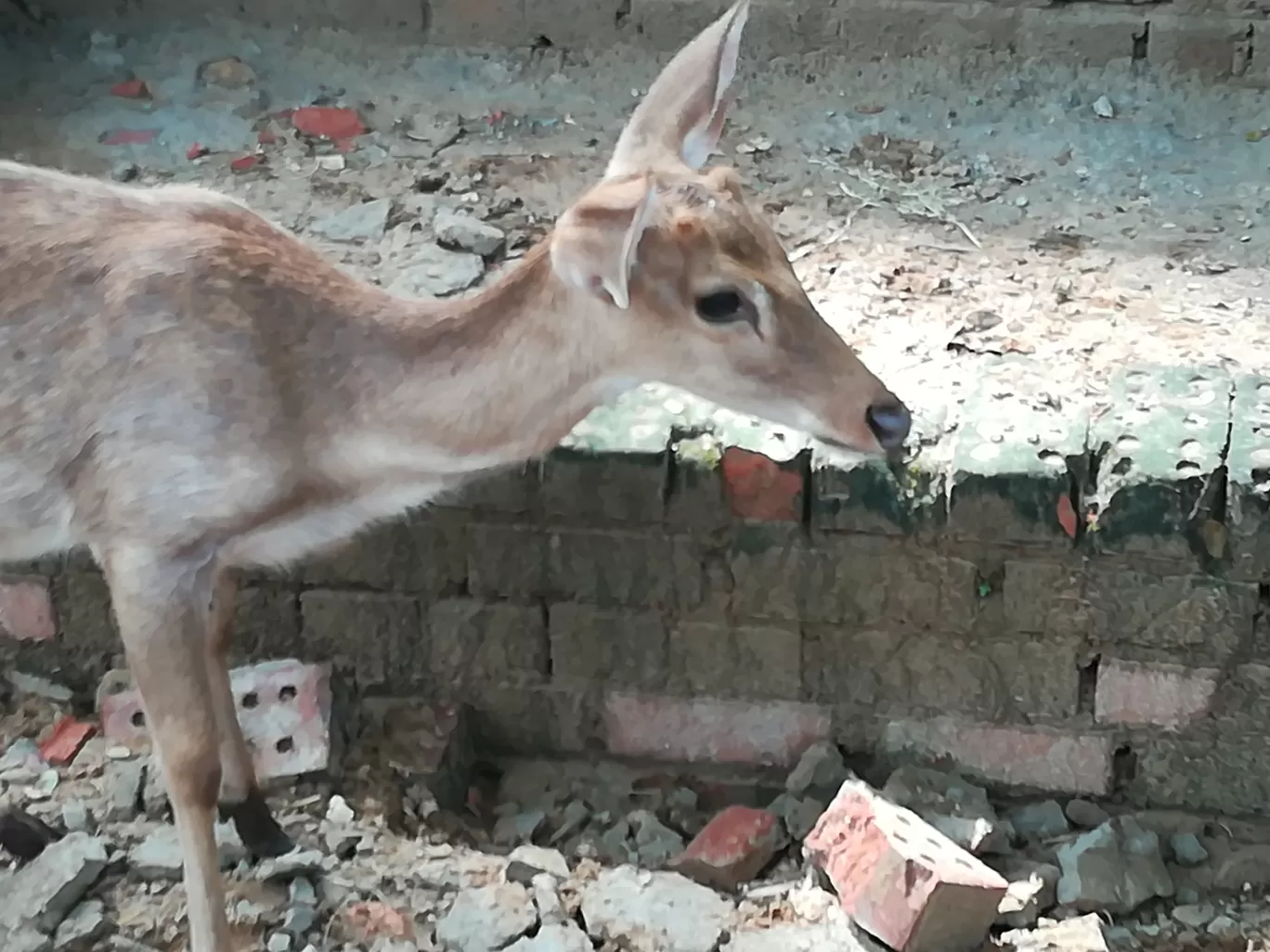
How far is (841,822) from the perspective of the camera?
1903mm

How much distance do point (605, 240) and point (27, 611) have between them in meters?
1.30

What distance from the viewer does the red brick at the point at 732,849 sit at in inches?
76.9

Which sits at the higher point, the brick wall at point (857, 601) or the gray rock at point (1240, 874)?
the brick wall at point (857, 601)

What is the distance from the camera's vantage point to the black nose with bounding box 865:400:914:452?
1383mm

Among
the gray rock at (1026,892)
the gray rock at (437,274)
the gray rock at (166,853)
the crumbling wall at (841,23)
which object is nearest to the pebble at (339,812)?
the gray rock at (166,853)

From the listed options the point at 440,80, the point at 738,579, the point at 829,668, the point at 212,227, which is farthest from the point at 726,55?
the point at 440,80

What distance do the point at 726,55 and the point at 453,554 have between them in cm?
83

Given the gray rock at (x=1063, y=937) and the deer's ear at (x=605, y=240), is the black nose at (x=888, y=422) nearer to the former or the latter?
the deer's ear at (x=605, y=240)

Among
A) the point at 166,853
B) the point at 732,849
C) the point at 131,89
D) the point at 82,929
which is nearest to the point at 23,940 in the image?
the point at 82,929

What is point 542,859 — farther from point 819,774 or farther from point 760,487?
point 760,487

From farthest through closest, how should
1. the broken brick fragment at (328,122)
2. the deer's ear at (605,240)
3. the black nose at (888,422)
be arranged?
the broken brick fragment at (328,122), the black nose at (888,422), the deer's ear at (605,240)

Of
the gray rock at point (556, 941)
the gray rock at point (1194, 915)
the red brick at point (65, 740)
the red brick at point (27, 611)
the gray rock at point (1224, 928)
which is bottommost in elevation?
the gray rock at point (1224, 928)

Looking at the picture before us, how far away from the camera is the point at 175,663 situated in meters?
1.52

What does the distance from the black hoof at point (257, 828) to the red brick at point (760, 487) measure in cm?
70
